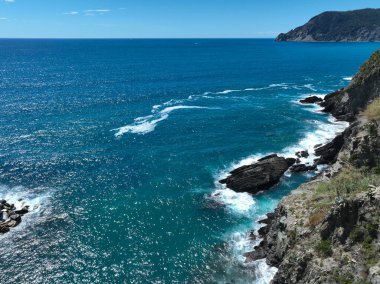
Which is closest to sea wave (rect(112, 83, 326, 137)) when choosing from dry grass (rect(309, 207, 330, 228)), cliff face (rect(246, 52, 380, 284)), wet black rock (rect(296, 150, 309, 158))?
wet black rock (rect(296, 150, 309, 158))

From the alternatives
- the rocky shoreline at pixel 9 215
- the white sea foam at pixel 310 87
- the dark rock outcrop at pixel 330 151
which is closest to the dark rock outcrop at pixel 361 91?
the dark rock outcrop at pixel 330 151

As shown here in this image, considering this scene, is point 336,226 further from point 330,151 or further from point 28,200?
point 28,200

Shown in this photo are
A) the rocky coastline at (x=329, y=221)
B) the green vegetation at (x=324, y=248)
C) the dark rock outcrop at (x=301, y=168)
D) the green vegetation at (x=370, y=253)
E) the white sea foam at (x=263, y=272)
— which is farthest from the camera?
the dark rock outcrop at (x=301, y=168)

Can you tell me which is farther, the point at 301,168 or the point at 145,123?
the point at 145,123

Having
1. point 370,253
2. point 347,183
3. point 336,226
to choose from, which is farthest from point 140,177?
point 370,253

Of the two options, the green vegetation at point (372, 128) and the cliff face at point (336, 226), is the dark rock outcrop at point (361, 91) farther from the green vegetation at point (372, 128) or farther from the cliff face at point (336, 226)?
the green vegetation at point (372, 128)
